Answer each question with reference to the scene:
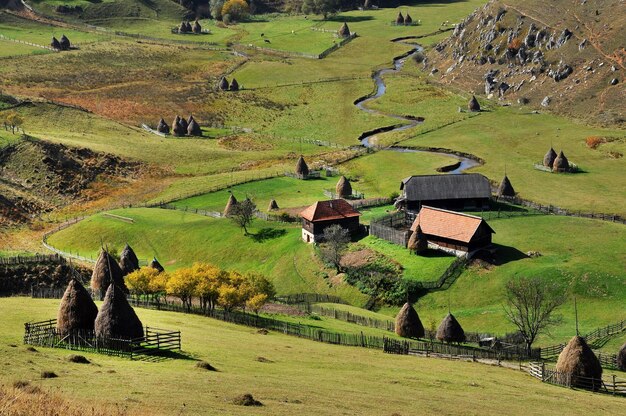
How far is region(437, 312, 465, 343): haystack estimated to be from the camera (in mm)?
76875

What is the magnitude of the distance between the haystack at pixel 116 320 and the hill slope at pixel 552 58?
359ft

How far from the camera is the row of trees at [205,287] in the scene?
259 feet

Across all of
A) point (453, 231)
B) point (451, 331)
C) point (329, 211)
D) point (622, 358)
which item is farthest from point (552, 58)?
point (622, 358)

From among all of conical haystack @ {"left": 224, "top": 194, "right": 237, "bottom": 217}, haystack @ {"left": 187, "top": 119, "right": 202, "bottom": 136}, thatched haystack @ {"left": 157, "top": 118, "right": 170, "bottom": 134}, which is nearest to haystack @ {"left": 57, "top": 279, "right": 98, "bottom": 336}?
conical haystack @ {"left": 224, "top": 194, "right": 237, "bottom": 217}

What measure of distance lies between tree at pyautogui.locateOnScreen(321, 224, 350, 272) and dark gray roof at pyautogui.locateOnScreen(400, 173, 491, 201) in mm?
10868

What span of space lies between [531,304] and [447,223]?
65.8 feet

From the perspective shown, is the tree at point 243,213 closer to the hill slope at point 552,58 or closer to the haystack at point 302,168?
the haystack at point 302,168

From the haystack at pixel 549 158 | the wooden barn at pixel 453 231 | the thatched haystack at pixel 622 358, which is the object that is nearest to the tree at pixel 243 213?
the wooden barn at pixel 453 231

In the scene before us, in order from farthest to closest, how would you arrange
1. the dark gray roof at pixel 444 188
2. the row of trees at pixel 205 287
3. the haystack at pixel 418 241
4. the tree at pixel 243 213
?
the tree at pixel 243 213 < the dark gray roof at pixel 444 188 < the haystack at pixel 418 241 < the row of trees at pixel 205 287

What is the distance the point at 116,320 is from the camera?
58.9m

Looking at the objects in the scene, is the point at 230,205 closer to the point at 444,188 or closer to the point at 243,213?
the point at 243,213

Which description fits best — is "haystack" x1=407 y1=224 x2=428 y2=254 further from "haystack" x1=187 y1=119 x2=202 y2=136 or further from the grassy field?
"haystack" x1=187 y1=119 x2=202 y2=136

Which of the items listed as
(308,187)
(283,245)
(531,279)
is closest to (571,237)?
(531,279)

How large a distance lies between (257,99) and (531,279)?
356ft
